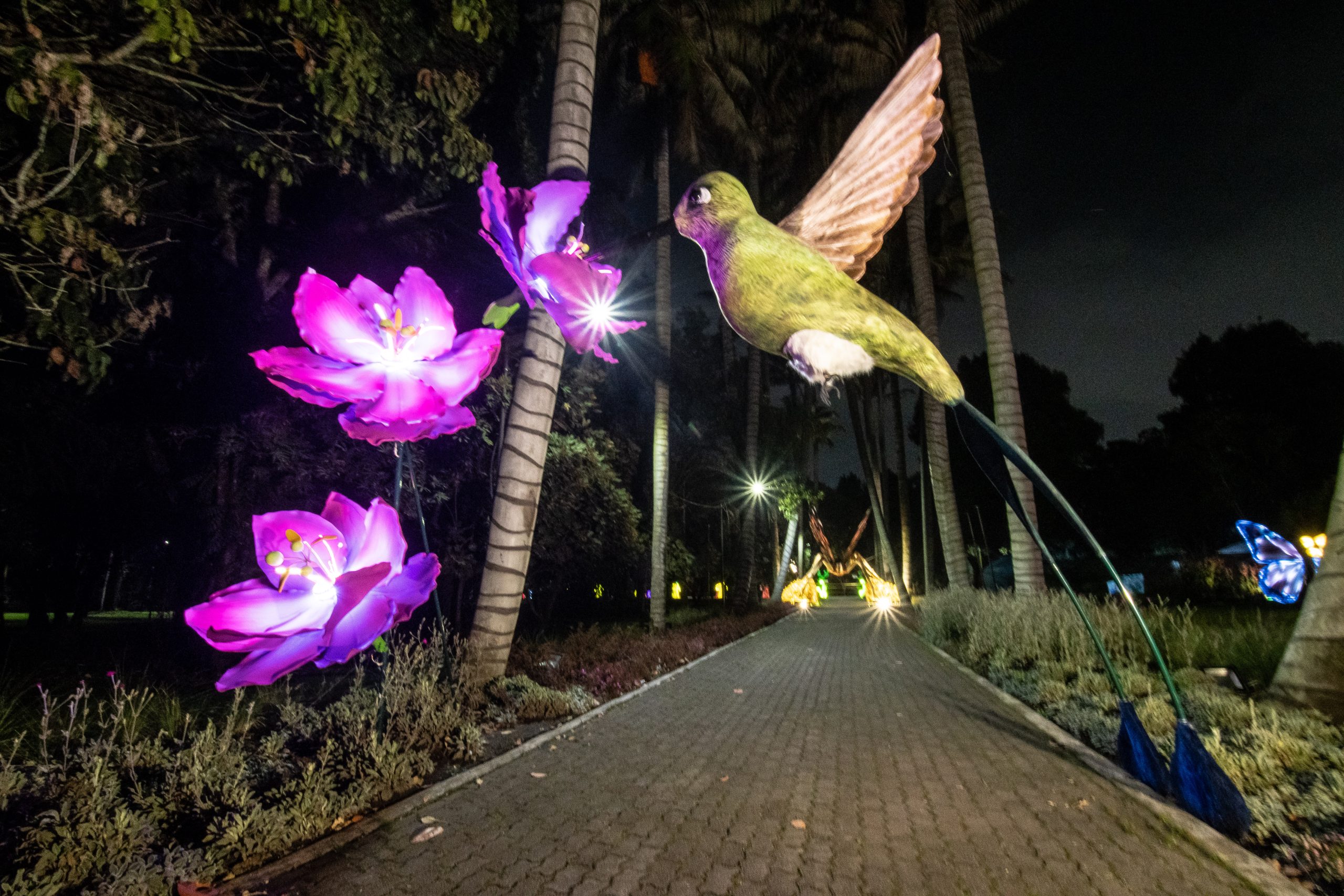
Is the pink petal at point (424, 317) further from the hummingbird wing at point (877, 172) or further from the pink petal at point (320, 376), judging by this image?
the hummingbird wing at point (877, 172)

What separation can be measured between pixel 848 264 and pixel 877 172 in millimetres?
311

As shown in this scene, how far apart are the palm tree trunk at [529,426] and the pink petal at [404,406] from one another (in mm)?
2957

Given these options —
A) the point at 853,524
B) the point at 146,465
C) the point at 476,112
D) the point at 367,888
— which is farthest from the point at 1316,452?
the point at 853,524

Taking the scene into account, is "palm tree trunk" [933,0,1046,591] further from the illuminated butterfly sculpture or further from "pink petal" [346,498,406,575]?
"pink petal" [346,498,406,575]

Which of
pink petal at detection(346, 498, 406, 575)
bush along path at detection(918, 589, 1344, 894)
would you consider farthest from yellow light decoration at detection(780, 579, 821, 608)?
pink petal at detection(346, 498, 406, 575)

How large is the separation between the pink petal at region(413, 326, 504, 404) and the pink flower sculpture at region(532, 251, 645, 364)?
1.26ft

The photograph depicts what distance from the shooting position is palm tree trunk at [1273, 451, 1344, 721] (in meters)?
4.13

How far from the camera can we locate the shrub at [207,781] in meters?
2.65

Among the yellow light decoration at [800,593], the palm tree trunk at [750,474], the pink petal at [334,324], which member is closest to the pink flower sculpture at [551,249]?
the pink petal at [334,324]

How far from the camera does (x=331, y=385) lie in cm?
236

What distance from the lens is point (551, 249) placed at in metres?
2.43

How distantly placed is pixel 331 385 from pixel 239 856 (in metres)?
2.46

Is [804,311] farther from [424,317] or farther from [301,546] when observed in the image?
[301,546]

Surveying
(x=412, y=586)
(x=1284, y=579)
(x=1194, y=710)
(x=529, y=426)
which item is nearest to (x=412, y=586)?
(x=412, y=586)
